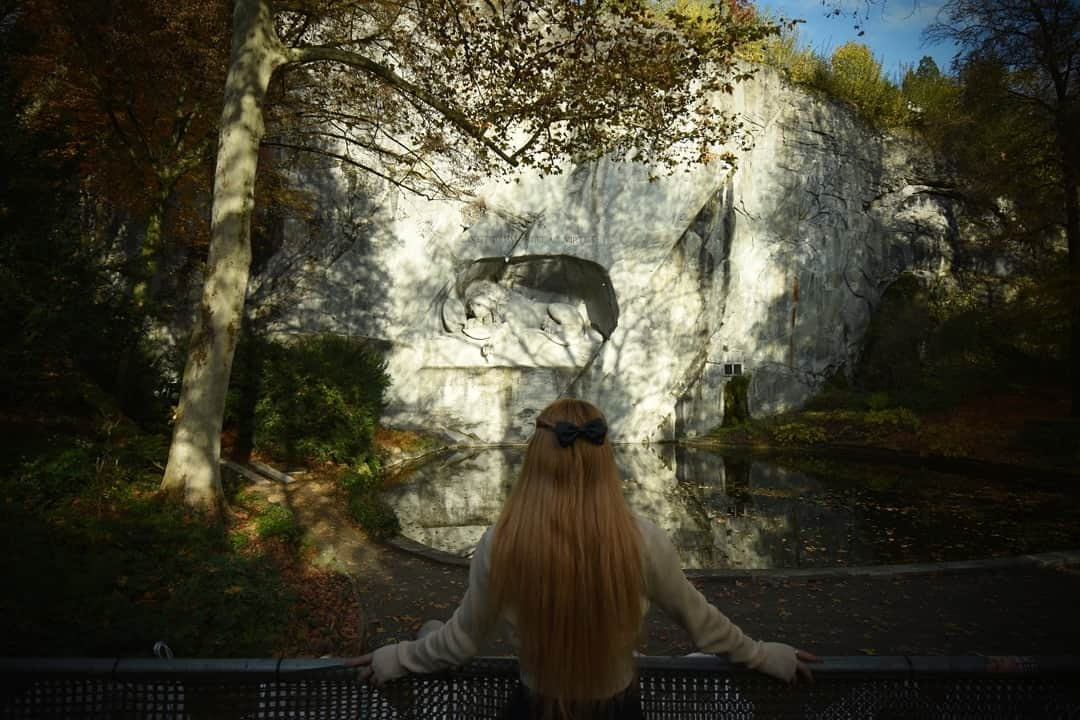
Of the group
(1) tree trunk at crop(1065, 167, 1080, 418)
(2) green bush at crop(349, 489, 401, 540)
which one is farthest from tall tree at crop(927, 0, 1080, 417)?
(2) green bush at crop(349, 489, 401, 540)

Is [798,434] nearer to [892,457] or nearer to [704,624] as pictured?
[892,457]

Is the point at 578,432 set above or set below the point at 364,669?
above

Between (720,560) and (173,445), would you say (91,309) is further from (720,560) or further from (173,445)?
(720,560)

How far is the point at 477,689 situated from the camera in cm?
171

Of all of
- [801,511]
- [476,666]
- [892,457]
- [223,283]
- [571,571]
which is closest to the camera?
[571,571]

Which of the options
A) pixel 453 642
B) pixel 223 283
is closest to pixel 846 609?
pixel 453 642

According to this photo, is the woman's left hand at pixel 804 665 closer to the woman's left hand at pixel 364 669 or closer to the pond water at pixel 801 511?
the woman's left hand at pixel 364 669

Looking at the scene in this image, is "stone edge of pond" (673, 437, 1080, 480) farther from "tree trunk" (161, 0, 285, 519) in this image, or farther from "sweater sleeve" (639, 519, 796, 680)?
"sweater sleeve" (639, 519, 796, 680)

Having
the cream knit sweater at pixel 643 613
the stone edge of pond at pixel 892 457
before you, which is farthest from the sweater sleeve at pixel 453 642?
the stone edge of pond at pixel 892 457

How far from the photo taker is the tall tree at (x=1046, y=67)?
14914 mm

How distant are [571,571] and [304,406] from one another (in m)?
11.6

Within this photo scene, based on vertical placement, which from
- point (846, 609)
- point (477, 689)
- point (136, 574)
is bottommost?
point (846, 609)

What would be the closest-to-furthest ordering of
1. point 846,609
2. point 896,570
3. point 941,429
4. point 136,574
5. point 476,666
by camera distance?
point 476,666, point 136,574, point 846,609, point 896,570, point 941,429

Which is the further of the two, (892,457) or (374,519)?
(892,457)
